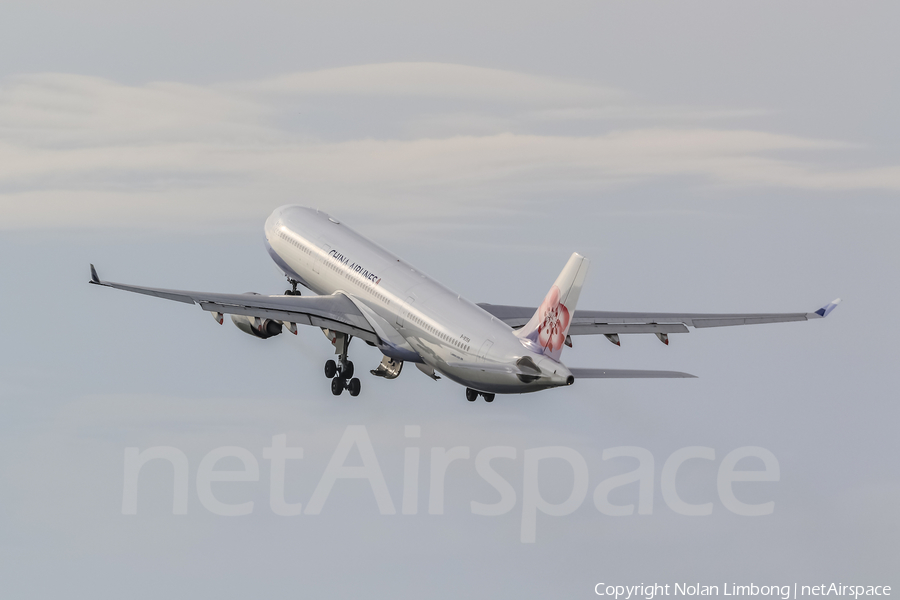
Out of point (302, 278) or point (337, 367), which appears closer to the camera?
point (337, 367)

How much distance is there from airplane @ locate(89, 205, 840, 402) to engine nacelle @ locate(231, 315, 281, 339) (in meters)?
0.05

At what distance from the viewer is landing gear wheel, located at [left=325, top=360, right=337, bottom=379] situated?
6625 centimetres

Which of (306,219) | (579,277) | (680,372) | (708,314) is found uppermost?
(306,219)

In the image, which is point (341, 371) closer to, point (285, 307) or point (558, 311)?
point (285, 307)

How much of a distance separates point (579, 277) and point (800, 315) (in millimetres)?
14411

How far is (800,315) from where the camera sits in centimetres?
6378

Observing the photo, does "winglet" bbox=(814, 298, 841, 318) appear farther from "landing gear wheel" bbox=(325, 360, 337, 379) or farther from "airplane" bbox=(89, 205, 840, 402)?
"landing gear wheel" bbox=(325, 360, 337, 379)

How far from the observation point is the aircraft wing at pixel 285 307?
61.7m

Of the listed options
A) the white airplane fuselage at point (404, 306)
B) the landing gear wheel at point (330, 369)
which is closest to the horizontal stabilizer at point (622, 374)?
the white airplane fuselage at point (404, 306)

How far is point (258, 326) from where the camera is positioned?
219ft

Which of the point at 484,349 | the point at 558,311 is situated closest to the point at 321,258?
the point at 484,349

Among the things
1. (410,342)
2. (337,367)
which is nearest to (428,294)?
(410,342)

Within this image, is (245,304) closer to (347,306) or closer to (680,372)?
(347,306)

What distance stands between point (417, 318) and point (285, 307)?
6453 millimetres
